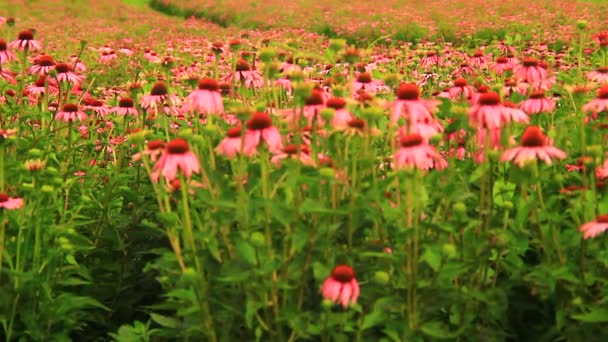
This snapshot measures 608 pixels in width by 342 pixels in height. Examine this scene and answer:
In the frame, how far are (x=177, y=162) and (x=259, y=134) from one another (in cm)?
24

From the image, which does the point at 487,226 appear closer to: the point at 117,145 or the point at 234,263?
the point at 234,263

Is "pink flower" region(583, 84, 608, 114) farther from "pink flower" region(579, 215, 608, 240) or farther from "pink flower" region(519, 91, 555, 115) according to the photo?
"pink flower" region(579, 215, 608, 240)

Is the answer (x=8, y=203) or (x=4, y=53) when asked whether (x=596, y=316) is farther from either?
(x=4, y=53)

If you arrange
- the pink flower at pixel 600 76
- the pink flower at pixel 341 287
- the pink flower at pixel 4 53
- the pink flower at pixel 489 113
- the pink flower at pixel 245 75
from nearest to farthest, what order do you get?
1. the pink flower at pixel 341 287
2. the pink flower at pixel 489 113
3. the pink flower at pixel 245 75
4. the pink flower at pixel 600 76
5. the pink flower at pixel 4 53

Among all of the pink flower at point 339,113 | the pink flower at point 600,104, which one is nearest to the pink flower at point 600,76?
the pink flower at point 600,104

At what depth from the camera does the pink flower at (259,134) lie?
6.98 feet

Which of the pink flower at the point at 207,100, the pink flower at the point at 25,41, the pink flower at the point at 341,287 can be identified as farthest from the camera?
the pink flower at the point at 25,41

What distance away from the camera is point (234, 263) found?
2.25m

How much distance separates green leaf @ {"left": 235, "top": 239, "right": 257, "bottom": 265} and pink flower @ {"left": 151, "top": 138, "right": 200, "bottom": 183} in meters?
0.23

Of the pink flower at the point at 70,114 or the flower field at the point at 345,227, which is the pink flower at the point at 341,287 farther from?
the pink flower at the point at 70,114

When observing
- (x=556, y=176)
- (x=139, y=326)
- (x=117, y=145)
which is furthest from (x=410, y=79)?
(x=139, y=326)

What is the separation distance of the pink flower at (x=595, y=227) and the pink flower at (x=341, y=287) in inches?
26.6

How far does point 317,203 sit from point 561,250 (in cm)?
81

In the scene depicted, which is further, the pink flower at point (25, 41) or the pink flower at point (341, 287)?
the pink flower at point (25, 41)
